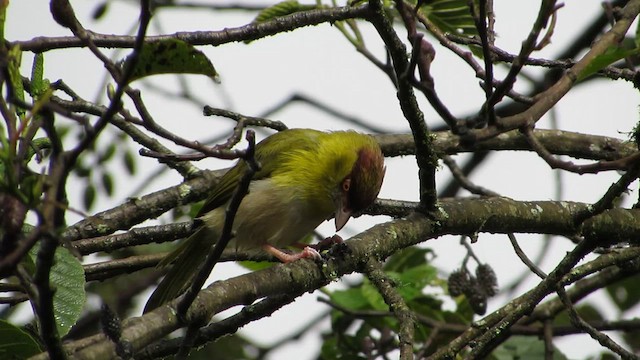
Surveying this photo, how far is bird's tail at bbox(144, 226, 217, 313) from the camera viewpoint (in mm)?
4645

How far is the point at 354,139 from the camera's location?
16.9ft

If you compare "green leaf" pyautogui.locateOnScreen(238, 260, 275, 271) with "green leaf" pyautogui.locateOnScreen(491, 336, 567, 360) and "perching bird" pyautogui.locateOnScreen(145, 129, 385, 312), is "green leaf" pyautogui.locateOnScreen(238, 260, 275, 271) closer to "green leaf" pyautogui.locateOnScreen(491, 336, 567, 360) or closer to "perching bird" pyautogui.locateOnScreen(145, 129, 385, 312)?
"perching bird" pyautogui.locateOnScreen(145, 129, 385, 312)

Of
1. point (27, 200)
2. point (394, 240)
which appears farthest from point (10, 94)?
point (394, 240)

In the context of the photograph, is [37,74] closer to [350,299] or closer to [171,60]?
[171,60]

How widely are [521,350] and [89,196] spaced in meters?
2.98

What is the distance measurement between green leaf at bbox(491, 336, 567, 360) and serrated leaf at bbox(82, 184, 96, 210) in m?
2.81

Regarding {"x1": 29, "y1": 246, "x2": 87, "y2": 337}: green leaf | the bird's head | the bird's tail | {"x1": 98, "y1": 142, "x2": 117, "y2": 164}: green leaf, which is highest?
{"x1": 98, "y1": 142, "x2": 117, "y2": 164}: green leaf

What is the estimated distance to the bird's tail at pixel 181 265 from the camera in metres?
4.64

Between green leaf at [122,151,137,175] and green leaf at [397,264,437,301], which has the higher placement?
green leaf at [122,151,137,175]

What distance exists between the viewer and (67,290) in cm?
284

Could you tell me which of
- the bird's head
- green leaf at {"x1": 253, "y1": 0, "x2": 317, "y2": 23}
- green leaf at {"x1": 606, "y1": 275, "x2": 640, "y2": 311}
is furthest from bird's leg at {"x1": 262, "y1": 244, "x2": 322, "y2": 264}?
green leaf at {"x1": 606, "y1": 275, "x2": 640, "y2": 311}

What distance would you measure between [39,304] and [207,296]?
0.89 meters

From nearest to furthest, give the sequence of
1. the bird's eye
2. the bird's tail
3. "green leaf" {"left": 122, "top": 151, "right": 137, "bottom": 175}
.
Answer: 1. the bird's tail
2. the bird's eye
3. "green leaf" {"left": 122, "top": 151, "right": 137, "bottom": 175}

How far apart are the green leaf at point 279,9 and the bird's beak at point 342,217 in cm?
116
